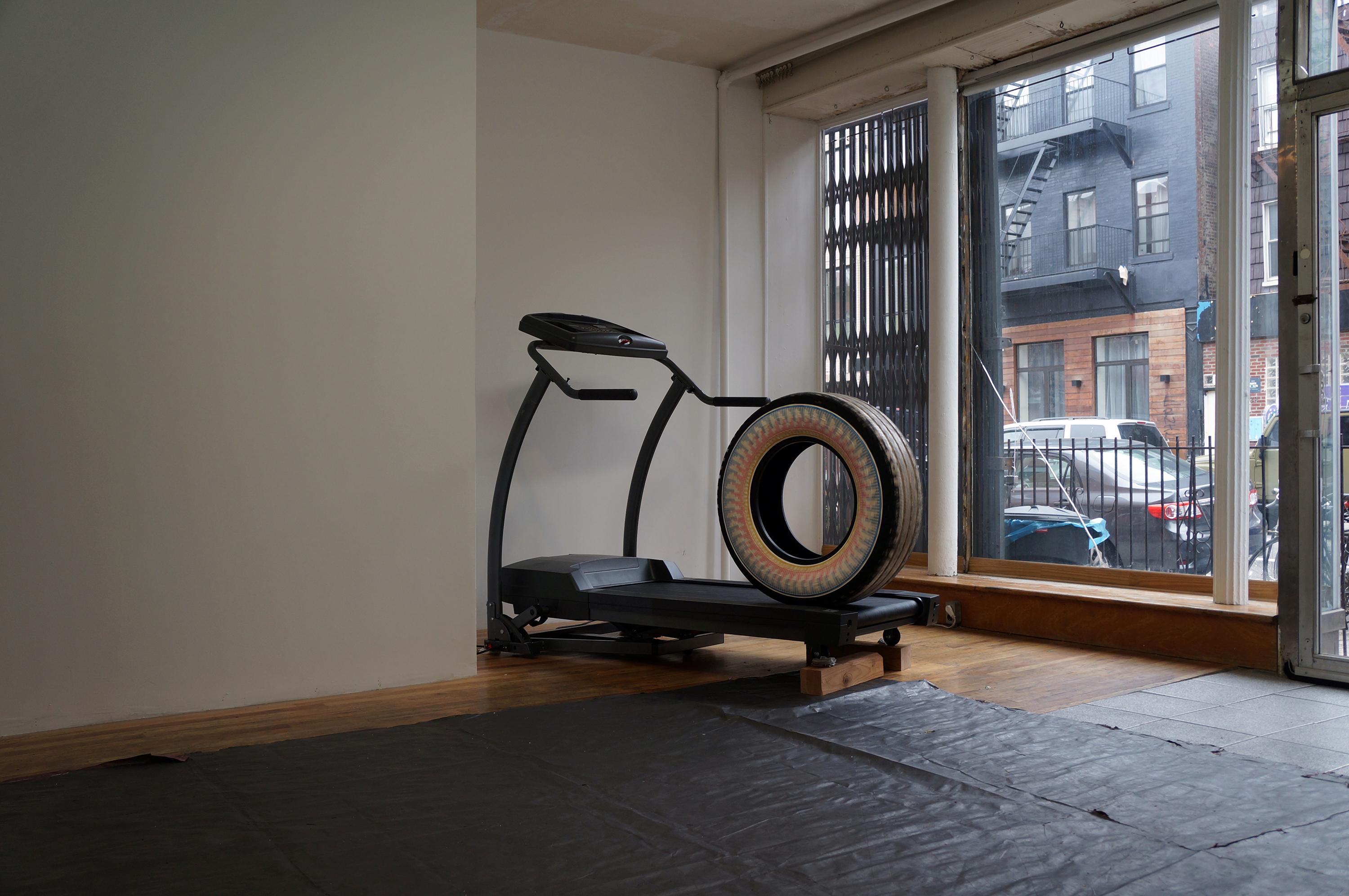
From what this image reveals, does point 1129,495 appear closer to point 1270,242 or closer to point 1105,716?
point 1270,242

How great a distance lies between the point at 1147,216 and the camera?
4.86 m

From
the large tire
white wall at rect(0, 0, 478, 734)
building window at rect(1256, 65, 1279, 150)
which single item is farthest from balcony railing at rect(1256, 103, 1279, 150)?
white wall at rect(0, 0, 478, 734)

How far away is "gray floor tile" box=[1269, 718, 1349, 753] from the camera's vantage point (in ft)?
9.75

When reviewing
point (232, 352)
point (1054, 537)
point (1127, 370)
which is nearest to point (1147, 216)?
point (1127, 370)

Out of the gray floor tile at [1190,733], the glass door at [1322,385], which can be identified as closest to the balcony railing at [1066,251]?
the glass door at [1322,385]

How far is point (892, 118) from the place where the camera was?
20.0 ft

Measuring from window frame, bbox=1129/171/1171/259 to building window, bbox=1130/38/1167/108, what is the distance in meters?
0.35

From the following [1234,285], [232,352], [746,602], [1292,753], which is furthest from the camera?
[1234,285]

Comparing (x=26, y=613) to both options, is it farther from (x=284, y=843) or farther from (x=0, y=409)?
(x=284, y=843)

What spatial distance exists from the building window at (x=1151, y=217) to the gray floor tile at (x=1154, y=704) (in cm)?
220

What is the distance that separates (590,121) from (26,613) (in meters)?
3.73

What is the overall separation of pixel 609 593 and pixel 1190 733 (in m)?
Answer: 2.20

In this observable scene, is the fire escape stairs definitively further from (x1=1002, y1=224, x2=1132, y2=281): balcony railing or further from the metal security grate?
the metal security grate

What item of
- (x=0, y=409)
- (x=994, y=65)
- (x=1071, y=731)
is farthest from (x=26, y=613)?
(x=994, y=65)
